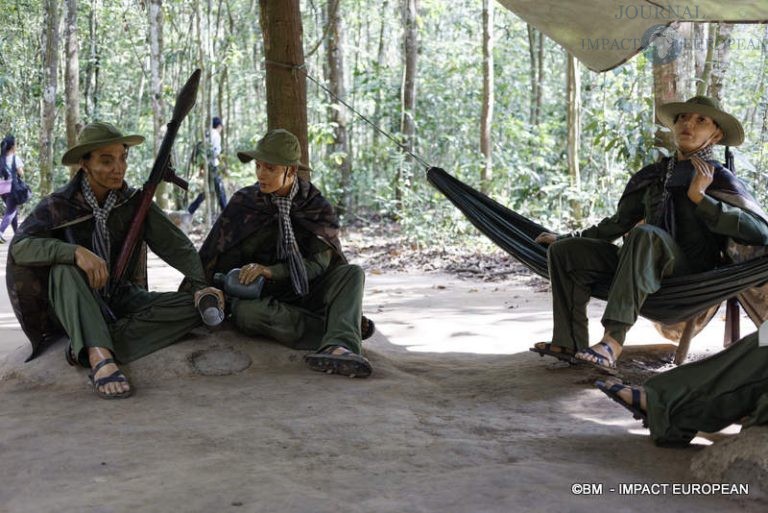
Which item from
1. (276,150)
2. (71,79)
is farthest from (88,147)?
(71,79)

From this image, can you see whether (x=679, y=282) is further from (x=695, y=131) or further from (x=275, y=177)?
(x=275, y=177)

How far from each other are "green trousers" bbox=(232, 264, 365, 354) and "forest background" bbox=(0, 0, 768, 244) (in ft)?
4.68

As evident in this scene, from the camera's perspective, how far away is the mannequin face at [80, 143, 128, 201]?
3.29 metres

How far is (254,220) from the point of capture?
12.0ft

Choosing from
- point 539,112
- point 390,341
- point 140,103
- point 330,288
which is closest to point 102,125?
point 330,288

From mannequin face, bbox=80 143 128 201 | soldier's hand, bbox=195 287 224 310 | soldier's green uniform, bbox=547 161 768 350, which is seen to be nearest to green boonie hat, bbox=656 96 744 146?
soldier's green uniform, bbox=547 161 768 350

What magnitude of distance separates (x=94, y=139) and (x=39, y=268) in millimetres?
552

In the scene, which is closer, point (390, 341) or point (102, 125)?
point (102, 125)

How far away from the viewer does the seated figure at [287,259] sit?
3.51 metres

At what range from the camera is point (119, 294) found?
349cm

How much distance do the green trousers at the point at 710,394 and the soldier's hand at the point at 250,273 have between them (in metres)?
1.71

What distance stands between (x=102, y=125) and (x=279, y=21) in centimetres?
126

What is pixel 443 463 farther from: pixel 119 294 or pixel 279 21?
pixel 279 21

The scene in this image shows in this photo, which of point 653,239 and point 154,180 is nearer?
point 653,239
